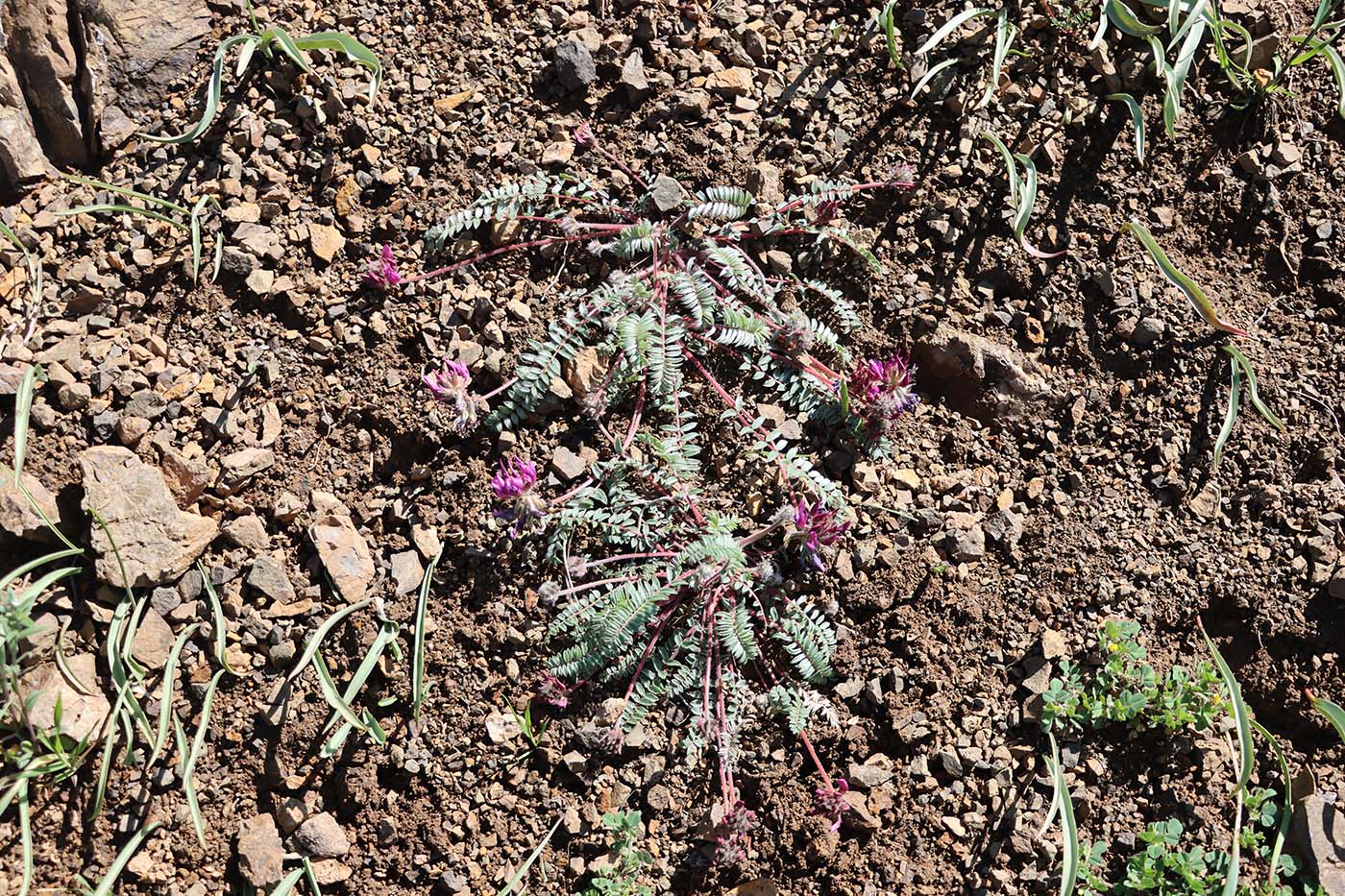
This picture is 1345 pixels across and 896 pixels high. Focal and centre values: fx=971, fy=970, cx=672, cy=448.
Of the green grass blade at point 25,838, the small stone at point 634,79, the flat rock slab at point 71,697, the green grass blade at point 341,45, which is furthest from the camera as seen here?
the small stone at point 634,79

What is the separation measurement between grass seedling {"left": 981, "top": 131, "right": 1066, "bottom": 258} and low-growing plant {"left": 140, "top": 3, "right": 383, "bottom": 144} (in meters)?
1.78

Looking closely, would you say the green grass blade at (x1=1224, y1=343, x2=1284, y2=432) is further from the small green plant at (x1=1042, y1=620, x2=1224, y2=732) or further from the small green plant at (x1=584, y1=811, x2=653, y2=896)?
the small green plant at (x1=584, y1=811, x2=653, y2=896)

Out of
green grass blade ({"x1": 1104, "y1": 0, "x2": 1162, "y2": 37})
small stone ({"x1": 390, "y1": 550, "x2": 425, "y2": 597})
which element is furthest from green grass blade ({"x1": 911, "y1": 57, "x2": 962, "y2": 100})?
small stone ({"x1": 390, "y1": 550, "x2": 425, "y2": 597})

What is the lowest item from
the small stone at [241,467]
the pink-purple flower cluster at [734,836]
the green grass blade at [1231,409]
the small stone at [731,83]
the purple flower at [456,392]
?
the pink-purple flower cluster at [734,836]

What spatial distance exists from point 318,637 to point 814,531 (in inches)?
50.0

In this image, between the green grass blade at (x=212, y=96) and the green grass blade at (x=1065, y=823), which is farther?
the green grass blade at (x=212, y=96)

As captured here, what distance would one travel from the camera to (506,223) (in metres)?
2.72

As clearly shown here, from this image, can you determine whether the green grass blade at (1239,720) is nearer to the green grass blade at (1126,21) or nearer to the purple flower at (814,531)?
the purple flower at (814,531)

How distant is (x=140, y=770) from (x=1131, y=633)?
255cm

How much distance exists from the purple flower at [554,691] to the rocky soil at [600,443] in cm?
5

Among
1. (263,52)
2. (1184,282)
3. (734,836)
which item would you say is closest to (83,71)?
(263,52)

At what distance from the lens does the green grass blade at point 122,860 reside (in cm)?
221

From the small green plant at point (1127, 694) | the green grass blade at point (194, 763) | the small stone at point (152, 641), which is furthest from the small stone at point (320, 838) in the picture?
the small green plant at point (1127, 694)

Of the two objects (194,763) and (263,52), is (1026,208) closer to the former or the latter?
(263,52)
